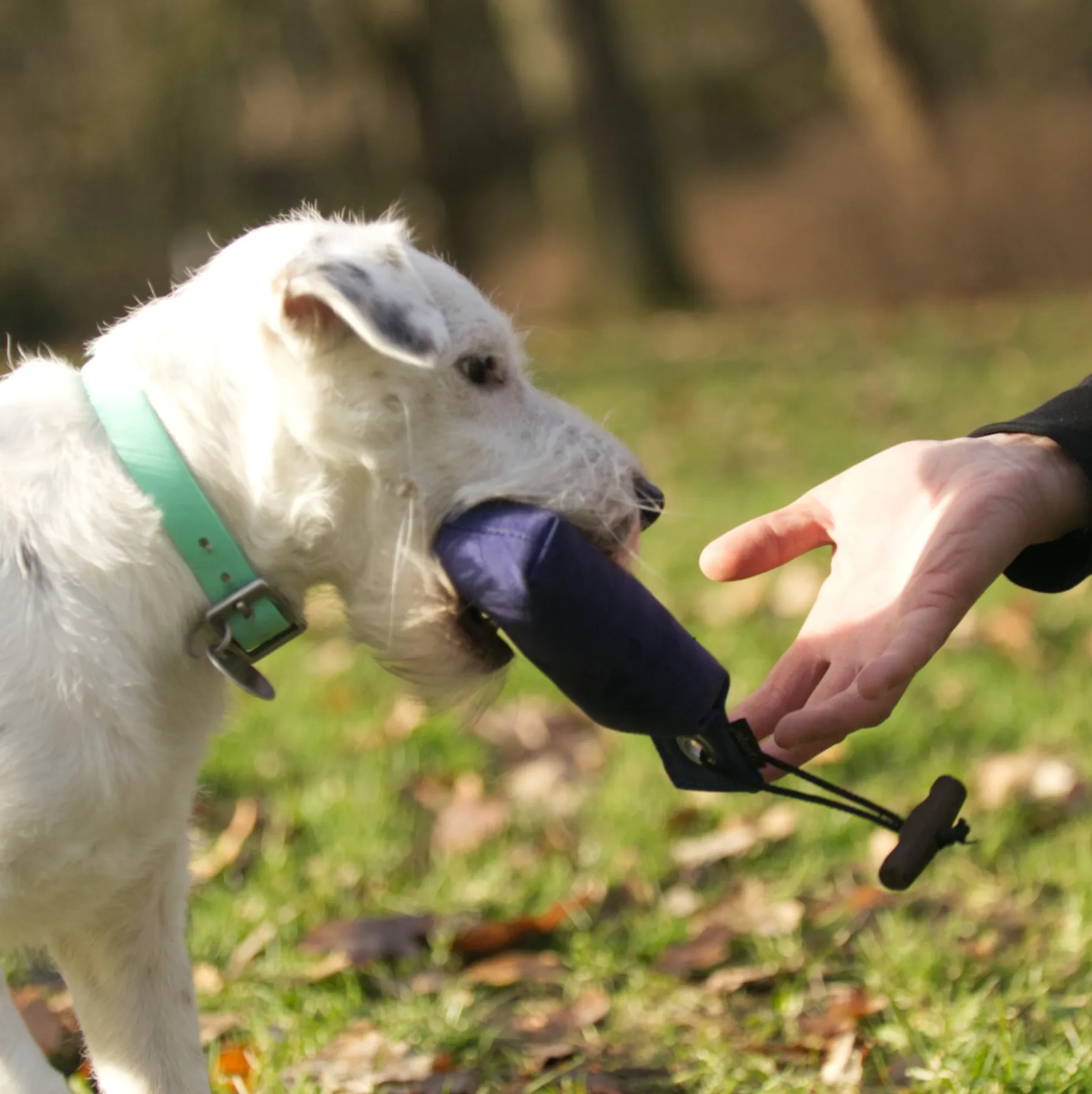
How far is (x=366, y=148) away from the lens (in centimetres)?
2497

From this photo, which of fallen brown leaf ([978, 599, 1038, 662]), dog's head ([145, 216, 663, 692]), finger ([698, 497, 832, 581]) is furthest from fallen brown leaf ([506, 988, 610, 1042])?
fallen brown leaf ([978, 599, 1038, 662])

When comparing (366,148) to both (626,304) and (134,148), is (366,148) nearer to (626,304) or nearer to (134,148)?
(134,148)

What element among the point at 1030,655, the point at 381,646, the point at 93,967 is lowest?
the point at 1030,655

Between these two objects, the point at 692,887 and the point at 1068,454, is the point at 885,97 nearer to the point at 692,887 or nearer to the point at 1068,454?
the point at 692,887

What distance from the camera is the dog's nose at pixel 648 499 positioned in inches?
109

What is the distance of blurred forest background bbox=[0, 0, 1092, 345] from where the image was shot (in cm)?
1694

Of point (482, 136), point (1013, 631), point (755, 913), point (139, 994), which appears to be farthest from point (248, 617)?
point (482, 136)

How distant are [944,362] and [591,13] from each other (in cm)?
697

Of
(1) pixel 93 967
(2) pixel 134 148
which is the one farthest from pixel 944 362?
(2) pixel 134 148

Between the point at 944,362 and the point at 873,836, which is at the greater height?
the point at 873,836

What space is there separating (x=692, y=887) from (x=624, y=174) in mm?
14043

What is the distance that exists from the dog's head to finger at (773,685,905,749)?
0.48 meters

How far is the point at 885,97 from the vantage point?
17750mm

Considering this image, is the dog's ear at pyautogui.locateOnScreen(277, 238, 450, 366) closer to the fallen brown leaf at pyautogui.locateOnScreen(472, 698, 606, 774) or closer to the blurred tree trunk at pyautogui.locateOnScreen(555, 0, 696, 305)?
the fallen brown leaf at pyautogui.locateOnScreen(472, 698, 606, 774)
